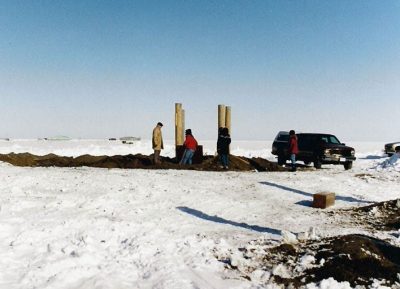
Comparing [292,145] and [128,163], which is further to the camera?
[128,163]

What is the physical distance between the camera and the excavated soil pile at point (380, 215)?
8320mm

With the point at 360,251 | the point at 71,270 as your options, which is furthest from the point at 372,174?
the point at 71,270

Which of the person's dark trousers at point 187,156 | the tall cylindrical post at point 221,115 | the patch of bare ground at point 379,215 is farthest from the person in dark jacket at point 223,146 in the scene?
the patch of bare ground at point 379,215

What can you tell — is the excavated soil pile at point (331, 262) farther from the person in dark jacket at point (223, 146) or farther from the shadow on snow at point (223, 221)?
the person in dark jacket at point (223, 146)

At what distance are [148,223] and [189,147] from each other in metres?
9.73

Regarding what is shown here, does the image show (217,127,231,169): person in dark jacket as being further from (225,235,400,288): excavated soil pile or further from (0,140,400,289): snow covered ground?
(225,235,400,288): excavated soil pile

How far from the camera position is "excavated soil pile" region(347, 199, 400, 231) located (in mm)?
8320

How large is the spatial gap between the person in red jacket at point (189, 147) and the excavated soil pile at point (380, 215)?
8.52 m

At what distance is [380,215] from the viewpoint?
9.27m

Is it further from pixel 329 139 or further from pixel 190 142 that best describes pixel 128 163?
pixel 329 139

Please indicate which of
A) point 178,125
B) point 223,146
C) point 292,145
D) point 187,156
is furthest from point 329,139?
point 187,156

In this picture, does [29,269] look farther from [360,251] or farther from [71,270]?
[360,251]

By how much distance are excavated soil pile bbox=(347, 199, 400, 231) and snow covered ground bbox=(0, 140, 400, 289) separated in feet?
1.90

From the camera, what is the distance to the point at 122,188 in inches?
436
